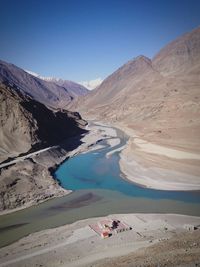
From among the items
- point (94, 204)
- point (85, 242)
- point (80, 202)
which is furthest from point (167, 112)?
point (85, 242)

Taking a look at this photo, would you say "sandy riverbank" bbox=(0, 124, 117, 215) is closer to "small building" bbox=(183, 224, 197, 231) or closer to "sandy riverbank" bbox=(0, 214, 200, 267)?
"sandy riverbank" bbox=(0, 214, 200, 267)

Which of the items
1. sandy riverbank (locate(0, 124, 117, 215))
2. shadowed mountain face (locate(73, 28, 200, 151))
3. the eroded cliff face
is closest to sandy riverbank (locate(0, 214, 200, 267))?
sandy riverbank (locate(0, 124, 117, 215))

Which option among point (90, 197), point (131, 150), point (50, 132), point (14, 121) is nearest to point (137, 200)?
point (90, 197)

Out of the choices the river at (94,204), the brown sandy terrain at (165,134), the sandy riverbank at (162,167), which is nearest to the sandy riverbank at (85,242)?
the river at (94,204)

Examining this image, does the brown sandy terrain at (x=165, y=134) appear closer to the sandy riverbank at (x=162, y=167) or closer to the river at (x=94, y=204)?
the sandy riverbank at (x=162, y=167)

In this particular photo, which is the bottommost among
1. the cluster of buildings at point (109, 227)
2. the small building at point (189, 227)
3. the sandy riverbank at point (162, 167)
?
the sandy riverbank at point (162, 167)

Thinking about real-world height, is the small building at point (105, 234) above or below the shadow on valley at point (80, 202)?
above

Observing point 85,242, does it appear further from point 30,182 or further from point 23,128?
point 23,128
